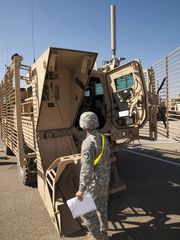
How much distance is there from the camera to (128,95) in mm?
5727

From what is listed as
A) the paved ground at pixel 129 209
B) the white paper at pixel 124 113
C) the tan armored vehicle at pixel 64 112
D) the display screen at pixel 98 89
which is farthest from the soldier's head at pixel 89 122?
the display screen at pixel 98 89

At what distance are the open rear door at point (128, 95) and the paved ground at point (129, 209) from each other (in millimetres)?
1426

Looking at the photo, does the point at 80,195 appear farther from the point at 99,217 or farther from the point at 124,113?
the point at 124,113

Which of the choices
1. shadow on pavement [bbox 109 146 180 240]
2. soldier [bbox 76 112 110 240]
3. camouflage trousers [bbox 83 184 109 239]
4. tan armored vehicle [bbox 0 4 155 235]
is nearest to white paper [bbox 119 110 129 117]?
tan armored vehicle [bbox 0 4 155 235]

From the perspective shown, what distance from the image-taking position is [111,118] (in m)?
6.09

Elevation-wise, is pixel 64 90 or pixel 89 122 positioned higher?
pixel 64 90

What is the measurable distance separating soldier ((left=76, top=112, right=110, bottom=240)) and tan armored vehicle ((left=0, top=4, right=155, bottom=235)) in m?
0.62

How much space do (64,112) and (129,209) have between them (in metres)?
2.17

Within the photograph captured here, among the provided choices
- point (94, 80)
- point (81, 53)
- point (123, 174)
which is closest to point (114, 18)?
point (94, 80)

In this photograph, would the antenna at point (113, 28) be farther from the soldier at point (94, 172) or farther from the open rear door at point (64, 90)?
the soldier at point (94, 172)

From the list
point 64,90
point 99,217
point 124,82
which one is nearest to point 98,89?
point 124,82

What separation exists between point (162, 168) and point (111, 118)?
2.30 m

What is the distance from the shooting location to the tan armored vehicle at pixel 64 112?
4250 mm

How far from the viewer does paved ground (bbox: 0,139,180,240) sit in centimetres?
366
